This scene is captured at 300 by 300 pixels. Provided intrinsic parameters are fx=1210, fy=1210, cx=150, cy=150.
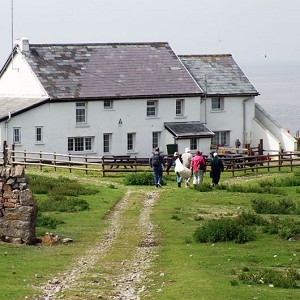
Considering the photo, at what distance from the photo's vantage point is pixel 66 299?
2317cm

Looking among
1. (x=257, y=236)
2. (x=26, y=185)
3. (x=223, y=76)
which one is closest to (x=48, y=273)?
(x=26, y=185)

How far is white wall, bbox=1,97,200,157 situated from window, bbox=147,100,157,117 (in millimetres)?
393

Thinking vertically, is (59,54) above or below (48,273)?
above

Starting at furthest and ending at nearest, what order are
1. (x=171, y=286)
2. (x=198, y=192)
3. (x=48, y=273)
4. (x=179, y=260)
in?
(x=198, y=192) < (x=179, y=260) < (x=48, y=273) < (x=171, y=286)

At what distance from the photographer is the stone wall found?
31516 millimetres

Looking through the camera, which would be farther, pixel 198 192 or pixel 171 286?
pixel 198 192

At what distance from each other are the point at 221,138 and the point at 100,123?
9.26 m

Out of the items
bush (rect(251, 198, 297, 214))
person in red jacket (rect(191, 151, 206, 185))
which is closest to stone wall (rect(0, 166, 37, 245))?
bush (rect(251, 198, 297, 214))

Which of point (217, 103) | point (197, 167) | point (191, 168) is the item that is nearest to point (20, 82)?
point (217, 103)

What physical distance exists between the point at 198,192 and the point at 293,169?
639 inches

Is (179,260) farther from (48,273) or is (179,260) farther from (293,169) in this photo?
(293,169)

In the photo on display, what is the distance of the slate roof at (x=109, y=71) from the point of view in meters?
70.8

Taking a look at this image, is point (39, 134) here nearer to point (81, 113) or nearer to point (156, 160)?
point (81, 113)

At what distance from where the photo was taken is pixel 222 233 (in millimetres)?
32625
